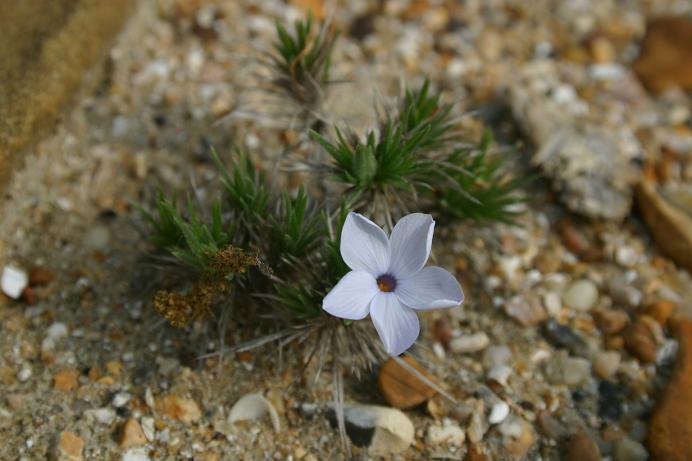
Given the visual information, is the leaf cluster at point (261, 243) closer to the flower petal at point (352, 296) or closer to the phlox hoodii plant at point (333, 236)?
the phlox hoodii plant at point (333, 236)

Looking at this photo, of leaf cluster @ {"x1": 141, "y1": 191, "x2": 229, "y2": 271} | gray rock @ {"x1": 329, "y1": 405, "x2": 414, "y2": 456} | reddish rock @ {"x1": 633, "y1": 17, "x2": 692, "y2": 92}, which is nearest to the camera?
leaf cluster @ {"x1": 141, "y1": 191, "x2": 229, "y2": 271}

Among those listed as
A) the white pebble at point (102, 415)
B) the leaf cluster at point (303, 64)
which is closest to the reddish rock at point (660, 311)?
the leaf cluster at point (303, 64)

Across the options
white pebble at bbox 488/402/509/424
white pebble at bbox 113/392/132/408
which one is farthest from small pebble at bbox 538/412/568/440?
white pebble at bbox 113/392/132/408

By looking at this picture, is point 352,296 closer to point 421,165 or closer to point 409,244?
point 409,244

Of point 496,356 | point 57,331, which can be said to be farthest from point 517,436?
point 57,331

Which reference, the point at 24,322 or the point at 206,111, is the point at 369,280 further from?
the point at 206,111

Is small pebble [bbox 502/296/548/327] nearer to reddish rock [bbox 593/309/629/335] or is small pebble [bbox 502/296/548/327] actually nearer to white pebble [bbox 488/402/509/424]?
reddish rock [bbox 593/309/629/335]

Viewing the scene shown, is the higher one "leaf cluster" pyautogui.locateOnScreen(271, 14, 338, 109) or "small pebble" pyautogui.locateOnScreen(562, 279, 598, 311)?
"leaf cluster" pyautogui.locateOnScreen(271, 14, 338, 109)
